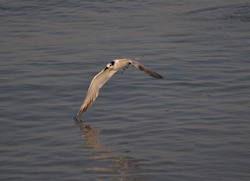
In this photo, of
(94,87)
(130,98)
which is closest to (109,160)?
(94,87)

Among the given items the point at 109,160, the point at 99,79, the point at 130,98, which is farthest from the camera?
the point at 130,98

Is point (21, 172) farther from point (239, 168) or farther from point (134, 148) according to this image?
point (239, 168)

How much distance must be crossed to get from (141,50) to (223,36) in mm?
2793

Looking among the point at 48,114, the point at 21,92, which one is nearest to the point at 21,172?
the point at 48,114

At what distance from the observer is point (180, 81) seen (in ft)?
29.8

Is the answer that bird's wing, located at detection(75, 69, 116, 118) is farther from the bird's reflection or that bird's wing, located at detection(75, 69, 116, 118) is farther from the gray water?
the bird's reflection

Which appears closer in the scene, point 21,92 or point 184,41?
point 21,92

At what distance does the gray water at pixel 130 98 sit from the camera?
18.9 feet

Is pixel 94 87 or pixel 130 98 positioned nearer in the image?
pixel 94 87

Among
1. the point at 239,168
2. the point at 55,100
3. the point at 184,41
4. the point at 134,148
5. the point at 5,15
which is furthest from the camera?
the point at 5,15

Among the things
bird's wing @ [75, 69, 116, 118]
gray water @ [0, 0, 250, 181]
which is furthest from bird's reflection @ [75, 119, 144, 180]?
bird's wing @ [75, 69, 116, 118]

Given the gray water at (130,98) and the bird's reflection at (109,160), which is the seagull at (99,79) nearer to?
the gray water at (130,98)

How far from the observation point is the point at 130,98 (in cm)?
828

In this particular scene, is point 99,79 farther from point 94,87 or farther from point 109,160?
point 109,160
